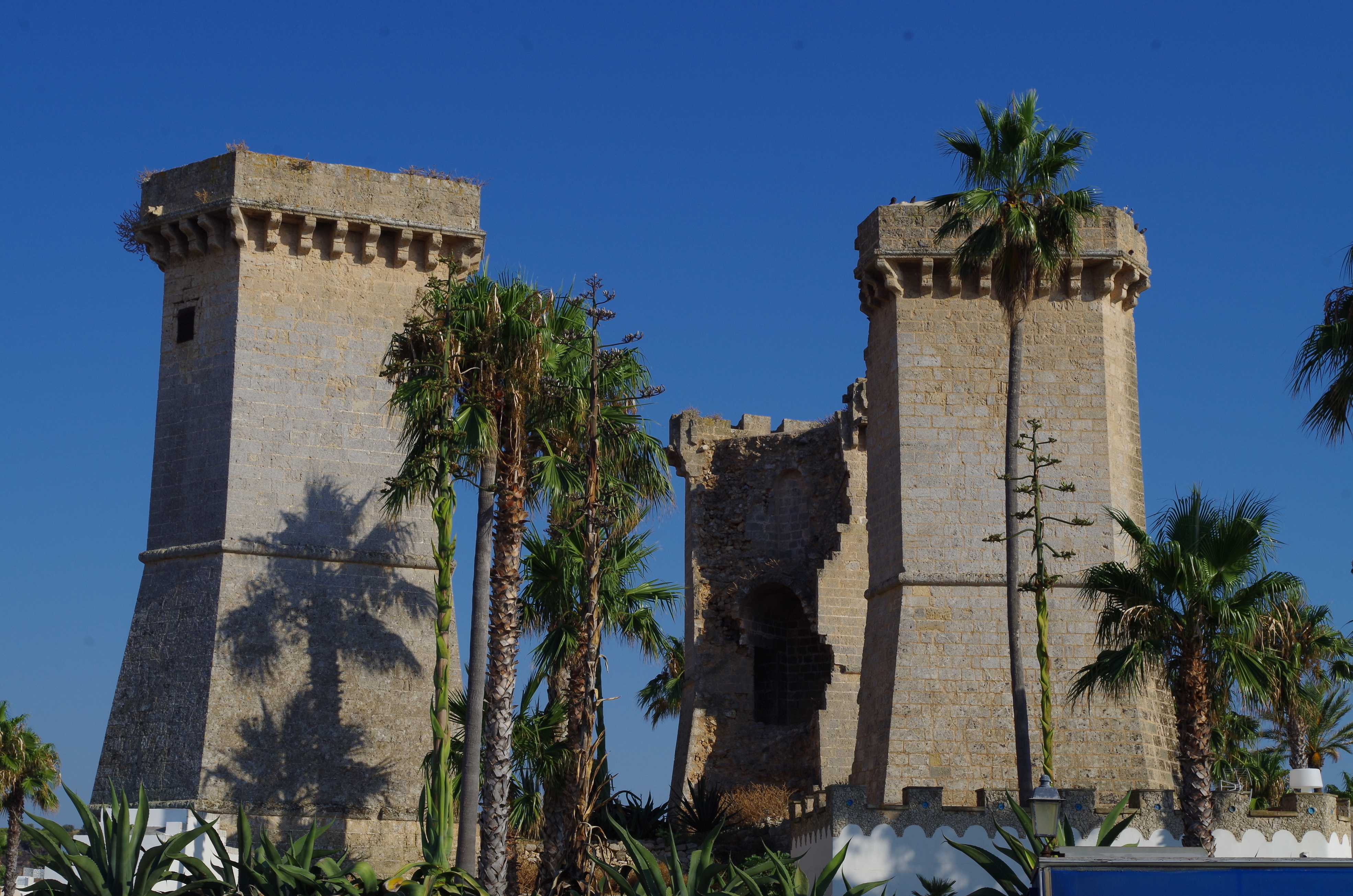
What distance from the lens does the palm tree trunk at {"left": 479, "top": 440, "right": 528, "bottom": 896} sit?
1642 centimetres

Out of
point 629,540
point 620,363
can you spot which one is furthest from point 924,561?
point 620,363

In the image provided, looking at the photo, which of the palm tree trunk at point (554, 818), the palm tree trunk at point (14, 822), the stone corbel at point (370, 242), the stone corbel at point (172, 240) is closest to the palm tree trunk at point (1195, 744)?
the palm tree trunk at point (554, 818)

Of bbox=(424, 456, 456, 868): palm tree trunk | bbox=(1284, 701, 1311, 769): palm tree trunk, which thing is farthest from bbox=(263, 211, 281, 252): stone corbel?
bbox=(1284, 701, 1311, 769): palm tree trunk

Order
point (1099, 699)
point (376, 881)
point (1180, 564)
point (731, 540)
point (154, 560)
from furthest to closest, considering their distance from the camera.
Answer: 1. point (731, 540)
2. point (154, 560)
3. point (1099, 699)
4. point (1180, 564)
5. point (376, 881)

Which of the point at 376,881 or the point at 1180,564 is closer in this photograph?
the point at 376,881

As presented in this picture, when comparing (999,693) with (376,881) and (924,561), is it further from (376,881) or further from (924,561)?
(376,881)

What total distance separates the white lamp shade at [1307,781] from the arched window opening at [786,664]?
1236 centimetres

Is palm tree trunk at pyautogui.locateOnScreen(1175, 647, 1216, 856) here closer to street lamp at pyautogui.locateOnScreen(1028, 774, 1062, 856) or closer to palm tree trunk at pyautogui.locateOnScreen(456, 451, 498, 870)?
street lamp at pyautogui.locateOnScreen(1028, 774, 1062, 856)

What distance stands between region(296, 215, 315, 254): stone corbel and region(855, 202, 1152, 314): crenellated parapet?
7.77 m

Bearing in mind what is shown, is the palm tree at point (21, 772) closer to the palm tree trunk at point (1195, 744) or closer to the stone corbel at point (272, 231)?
the stone corbel at point (272, 231)

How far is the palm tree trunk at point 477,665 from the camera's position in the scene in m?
16.8

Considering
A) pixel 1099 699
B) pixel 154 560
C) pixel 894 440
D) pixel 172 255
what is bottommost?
pixel 1099 699

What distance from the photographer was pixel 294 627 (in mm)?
21547

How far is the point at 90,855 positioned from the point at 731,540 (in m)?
17.6
